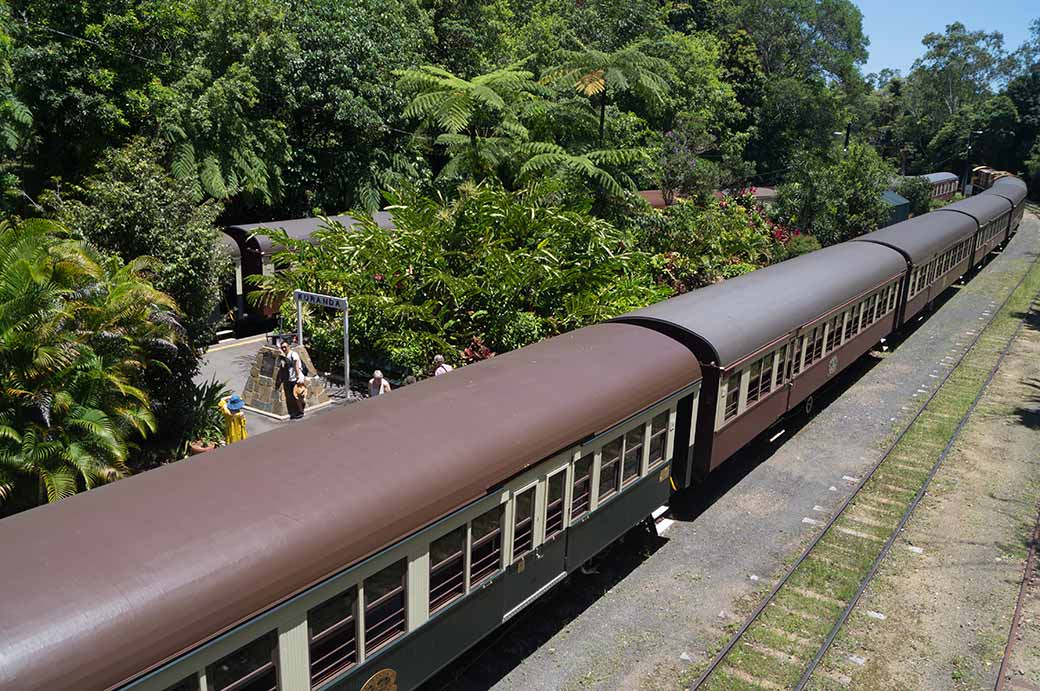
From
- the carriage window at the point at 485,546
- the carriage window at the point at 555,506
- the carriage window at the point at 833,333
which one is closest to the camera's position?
the carriage window at the point at 485,546

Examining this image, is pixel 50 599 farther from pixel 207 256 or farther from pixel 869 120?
pixel 869 120

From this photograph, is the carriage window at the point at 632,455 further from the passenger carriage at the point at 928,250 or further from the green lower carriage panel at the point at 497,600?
the passenger carriage at the point at 928,250

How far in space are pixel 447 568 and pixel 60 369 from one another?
6128 mm

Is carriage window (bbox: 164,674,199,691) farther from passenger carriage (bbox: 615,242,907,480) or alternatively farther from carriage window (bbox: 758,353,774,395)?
carriage window (bbox: 758,353,774,395)

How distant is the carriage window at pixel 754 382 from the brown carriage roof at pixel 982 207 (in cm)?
2287

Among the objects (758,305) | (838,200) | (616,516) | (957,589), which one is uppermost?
(838,200)

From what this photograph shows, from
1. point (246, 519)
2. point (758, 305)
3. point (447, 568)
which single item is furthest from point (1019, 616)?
point (246, 519)

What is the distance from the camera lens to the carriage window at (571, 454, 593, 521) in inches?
362

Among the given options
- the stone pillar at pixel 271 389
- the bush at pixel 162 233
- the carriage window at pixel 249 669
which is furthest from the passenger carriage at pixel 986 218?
the carriage window at pixel 249 669

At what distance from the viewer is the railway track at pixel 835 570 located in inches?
359

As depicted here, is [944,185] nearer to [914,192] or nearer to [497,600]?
[914,192]

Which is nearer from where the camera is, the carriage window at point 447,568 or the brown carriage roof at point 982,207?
the carriage window at point 447,568

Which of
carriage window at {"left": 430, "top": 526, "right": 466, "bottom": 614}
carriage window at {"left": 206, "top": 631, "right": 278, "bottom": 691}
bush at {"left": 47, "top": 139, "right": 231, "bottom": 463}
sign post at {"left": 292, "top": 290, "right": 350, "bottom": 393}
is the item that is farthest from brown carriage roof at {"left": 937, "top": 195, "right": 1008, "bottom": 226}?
carriage window at {"left": 206, "top": 631, "right": 278, "bottom": 691}

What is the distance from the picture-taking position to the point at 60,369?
10.3 meters
